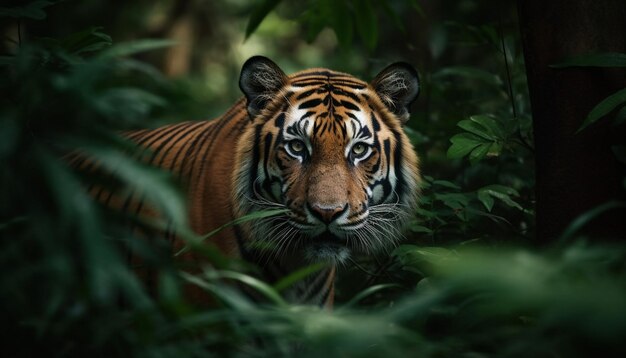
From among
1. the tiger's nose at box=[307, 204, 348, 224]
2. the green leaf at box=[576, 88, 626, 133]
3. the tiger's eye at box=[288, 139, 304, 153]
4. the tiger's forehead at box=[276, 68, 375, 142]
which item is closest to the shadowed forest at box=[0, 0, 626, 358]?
the green leaf at box=[576, 88, 626, 133]

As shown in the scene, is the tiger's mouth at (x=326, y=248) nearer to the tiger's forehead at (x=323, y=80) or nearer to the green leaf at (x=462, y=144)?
the green leaf at (x=462, y=144)

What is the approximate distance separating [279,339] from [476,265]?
1.80ft

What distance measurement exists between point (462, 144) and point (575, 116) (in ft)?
1.49

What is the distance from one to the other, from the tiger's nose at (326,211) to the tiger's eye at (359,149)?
1.07 ft

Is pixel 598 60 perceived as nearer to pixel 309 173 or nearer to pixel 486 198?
pixel 486 198

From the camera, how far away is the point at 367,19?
3.64 metres

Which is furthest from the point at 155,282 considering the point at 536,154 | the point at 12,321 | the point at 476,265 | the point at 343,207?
the point at 476,265

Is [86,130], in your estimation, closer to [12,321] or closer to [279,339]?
[12,321]

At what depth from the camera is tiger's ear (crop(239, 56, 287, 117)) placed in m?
3.00

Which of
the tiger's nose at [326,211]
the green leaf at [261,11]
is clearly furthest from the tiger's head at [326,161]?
the green leaf at [261,11]

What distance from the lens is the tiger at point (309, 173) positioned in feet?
8.91

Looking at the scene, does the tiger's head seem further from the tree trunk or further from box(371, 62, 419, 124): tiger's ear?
the tree trunk

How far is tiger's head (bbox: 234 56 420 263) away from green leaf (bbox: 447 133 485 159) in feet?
1.06

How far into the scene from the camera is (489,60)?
717 centimetres
